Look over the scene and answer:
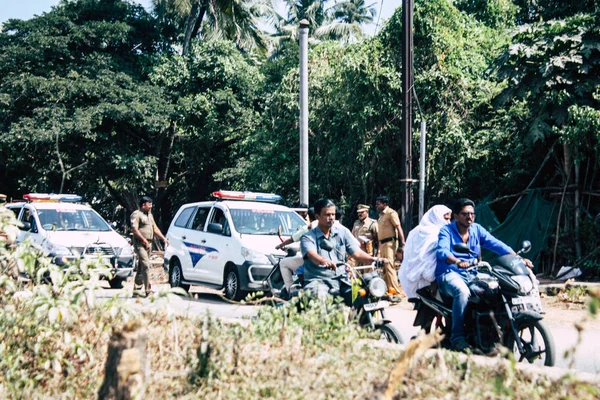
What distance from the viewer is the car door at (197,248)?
43.8 feet

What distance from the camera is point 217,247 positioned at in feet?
42.4

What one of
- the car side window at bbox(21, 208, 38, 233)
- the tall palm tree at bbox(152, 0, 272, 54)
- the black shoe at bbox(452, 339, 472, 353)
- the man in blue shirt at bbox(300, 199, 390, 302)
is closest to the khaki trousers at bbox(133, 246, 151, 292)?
the car side window at bbox(21, 208, 38, 233)

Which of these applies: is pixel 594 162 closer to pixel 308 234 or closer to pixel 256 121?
pixel 308 234

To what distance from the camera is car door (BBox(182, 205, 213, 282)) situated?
13344mm

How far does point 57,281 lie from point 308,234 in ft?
8.05

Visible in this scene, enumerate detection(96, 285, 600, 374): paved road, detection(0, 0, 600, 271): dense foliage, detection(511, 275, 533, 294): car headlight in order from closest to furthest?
detection(96, 285, 600, 374): paved road, detection(511, 275, 533, 294): car headlight, detection(0, 0, 600, 271): dense foliage

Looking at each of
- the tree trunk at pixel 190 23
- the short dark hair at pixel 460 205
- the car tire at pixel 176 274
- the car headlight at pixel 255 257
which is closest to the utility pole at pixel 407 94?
the car headlight at pixel 255 257

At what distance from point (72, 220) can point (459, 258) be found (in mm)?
10996

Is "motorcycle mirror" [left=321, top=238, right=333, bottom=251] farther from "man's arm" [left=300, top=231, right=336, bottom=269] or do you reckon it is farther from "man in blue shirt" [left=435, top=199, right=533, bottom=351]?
"man in blue shirt" [left=435, top=199, right=533, bottom=351]

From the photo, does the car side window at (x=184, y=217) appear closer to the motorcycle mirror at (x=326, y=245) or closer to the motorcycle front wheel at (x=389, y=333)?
the motorcycle mirror at (x=326, y=245)

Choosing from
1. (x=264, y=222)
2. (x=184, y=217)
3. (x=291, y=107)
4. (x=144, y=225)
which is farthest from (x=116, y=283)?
(x=291, y=107)

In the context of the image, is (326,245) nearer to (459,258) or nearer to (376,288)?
(376,288)

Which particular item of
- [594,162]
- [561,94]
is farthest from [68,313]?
[594,162]

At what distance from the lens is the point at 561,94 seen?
1472cm
